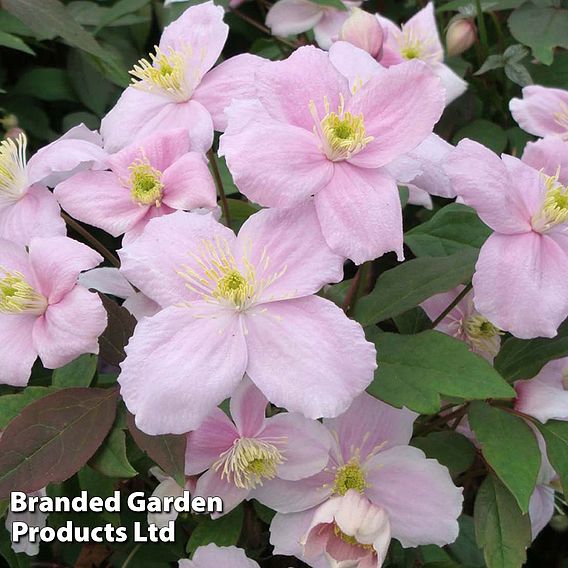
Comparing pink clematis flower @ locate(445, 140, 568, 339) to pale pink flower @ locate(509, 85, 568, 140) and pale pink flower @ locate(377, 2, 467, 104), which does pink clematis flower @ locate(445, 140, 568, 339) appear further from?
pale pink flower @ locate(377, 2, 467, 104)

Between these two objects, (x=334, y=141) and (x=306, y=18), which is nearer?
(x=334, y=141)

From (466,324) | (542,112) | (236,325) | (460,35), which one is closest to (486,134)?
(460,35)

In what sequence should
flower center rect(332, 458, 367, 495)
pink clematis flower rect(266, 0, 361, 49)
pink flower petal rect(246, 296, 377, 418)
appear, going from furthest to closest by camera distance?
1. pink clematis flower rect(266, 0, 361, 49)
2. flower center rect(332, 458, 367, 495)
3. pink flower petal rect(246, 296, 377, 418)

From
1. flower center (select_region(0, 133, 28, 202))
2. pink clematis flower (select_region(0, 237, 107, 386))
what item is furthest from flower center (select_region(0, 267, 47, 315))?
flower center (select_region(0, 133, 28, 202))

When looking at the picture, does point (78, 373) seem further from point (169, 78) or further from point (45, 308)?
point (169, 78)

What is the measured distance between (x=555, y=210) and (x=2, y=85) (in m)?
1.05

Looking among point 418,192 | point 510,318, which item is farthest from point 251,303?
point 418,192

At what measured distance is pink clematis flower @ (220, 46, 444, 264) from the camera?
0.66 metres

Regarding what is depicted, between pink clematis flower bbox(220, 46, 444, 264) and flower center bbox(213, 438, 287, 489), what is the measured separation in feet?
0.58

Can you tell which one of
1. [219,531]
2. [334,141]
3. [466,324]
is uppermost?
[334,141]

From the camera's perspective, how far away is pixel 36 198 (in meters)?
0.79

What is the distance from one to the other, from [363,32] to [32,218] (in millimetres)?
402

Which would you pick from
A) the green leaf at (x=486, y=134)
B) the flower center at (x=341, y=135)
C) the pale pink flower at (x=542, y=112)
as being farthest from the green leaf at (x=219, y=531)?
the green leaf at (x=486, y=134)

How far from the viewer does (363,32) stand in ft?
3.00
